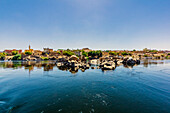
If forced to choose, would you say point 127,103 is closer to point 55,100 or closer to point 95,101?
point 95,101

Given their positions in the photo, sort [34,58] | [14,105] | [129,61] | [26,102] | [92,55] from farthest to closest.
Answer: [92,55], [34,58], [129,61], [26,102], [14,105]

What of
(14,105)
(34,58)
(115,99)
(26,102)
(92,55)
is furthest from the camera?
(92,55)

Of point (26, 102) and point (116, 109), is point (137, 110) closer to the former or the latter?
point (116, 109)

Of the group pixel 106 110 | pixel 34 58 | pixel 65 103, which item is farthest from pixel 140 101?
pixel 34 58

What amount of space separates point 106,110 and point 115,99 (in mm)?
2642

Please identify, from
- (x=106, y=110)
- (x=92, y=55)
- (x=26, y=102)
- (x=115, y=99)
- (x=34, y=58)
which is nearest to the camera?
(x=106, y=110)

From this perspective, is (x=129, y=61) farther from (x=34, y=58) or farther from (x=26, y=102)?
(x=34, y=58)

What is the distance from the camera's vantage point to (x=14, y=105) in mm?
8148

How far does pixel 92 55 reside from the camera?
107250 millimetres

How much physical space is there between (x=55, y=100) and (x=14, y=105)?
13.5ft

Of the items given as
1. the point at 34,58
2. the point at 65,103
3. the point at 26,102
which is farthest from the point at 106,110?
the point at 34,58

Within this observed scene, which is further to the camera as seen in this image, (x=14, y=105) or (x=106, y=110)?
(x=14, y=105)

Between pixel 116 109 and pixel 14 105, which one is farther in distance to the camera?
pixel 14 105

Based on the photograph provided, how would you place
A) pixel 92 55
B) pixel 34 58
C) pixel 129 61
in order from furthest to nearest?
pixel 92 55
pixel 34 58
pixel 129 61
